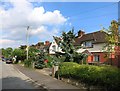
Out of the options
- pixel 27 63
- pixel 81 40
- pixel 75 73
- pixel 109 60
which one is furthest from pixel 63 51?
pixel 81 40

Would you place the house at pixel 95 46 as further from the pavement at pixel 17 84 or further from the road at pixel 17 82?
the pavement at pixel 17 84

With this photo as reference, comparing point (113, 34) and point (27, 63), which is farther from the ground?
point (113, 34)

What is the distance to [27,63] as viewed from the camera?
44.5m

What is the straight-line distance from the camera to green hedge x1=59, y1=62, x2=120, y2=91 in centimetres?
1312

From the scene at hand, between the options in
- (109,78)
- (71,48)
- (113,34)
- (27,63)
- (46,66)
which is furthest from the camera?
(27,63)

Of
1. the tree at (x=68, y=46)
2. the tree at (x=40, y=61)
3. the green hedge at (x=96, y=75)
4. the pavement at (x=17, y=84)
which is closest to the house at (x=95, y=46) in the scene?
the tree at (x=40, y=61)

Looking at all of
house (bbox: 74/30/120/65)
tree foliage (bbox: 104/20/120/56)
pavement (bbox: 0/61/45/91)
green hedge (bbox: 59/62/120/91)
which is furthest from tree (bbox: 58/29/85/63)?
house (bbox: 74/30/120/65)

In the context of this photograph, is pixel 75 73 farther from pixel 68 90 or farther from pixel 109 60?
pixel 109 60

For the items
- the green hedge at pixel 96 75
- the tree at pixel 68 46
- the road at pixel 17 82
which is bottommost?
the road at pixel 17 82

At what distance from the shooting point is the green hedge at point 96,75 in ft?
43.0

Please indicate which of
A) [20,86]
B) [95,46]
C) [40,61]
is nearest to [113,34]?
Result: [20,86]

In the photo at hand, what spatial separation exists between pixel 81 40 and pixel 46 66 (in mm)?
17102

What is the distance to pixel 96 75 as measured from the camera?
590 inches

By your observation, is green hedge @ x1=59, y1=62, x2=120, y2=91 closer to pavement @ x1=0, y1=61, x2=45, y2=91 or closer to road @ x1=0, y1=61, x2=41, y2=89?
pavement @ x1=0, y1=61, x2=45, y2=91
